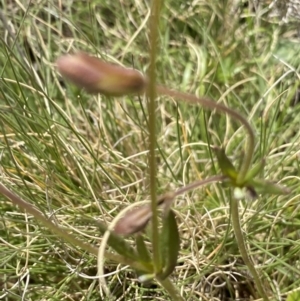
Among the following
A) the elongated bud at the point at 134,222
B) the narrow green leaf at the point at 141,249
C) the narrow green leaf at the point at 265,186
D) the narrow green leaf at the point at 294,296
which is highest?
the narrow green leaf at the point at 265,186

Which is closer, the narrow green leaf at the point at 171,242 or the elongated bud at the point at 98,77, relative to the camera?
the elongated bud at the point at 98,77

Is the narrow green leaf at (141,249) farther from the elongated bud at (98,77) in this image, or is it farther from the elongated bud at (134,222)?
the elongated bud at (98,77)

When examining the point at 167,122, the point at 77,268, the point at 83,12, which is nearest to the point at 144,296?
the point at 77,268

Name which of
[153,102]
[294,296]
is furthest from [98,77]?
[294,296]

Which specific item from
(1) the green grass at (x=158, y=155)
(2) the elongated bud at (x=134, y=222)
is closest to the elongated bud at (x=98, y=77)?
(2) the elongated bud at (x=134, y=222)

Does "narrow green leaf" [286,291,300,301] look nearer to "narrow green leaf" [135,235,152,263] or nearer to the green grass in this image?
the green grass

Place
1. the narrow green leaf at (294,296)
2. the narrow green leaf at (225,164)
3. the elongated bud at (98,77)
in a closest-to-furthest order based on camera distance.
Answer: the elongated bud at (98,77), the narrow green leaf at (225,164), the narrow green leaf at (294,296)
